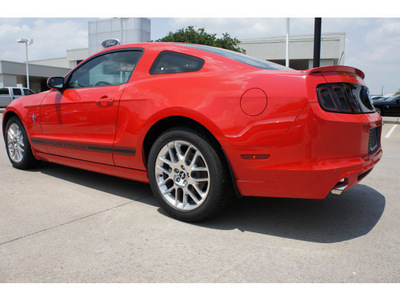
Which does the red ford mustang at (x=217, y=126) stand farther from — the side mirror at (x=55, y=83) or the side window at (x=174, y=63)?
the side mirror at (x=55, y=83)

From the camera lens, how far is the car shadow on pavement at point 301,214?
111 inches

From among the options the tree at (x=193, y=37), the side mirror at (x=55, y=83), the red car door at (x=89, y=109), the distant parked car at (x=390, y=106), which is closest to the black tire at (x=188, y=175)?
the red car door at (x=89, y=109)

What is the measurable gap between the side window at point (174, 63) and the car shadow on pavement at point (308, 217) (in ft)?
4.36

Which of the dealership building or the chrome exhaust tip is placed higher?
the dealership building

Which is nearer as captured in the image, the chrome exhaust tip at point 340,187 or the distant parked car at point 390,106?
the chrome exhaust tip at point 340,187

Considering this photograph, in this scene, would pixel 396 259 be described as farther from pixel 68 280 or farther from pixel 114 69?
pixel 114 69

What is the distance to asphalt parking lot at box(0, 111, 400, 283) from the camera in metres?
2.15

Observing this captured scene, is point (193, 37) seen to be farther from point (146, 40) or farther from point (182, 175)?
point (182, 175)

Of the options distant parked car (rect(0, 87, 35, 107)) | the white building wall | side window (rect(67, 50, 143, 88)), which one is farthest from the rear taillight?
the white building wall

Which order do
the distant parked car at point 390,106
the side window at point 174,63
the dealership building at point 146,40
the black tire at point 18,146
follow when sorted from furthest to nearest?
the dealership building at point 146,40 < the distant parked car at point 390,106 < the black tire at point 18,146 < the side window at point 174,63

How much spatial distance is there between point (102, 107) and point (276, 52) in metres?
36.6

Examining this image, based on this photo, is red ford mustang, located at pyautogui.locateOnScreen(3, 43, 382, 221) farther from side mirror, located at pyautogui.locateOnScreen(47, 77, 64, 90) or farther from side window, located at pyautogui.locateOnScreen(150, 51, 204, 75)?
side mirror, located at pyautogui.locateOnScreen(47, 77, 64, 90)

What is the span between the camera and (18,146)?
4984mm

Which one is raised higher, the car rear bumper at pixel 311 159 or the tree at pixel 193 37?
the tree at pixel 193 37
